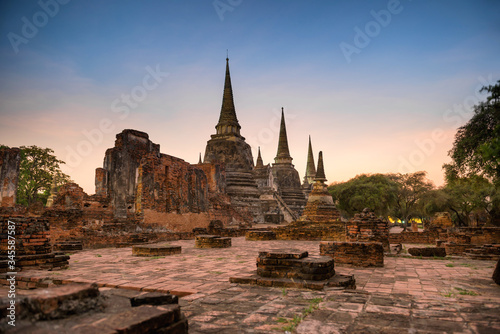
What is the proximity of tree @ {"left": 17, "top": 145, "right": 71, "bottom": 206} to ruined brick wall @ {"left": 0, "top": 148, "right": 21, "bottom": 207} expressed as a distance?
39.0ft

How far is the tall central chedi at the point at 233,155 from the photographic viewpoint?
2612 cm

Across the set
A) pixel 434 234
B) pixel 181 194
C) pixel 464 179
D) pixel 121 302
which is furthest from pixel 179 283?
pixel 464 179

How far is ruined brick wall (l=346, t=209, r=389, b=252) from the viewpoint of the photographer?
7.52 meters

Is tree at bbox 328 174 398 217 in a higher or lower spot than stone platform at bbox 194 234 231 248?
higher

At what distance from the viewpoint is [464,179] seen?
13.6 m

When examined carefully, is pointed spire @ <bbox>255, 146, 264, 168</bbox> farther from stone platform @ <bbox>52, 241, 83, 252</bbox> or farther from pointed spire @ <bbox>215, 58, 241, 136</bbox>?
stone platform @ <bbox>52, 241, 83, 252</bbox>

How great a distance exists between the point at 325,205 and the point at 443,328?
17.3 metres

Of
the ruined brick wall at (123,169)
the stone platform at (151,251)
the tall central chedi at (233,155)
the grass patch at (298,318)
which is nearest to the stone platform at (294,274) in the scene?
the grass patch at (298,318)

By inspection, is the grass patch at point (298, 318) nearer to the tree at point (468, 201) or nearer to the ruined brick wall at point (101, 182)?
the ruined brick wall at point (101, 182)

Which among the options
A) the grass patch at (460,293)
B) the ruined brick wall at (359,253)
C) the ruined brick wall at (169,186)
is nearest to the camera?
the grass patch at (460,293)

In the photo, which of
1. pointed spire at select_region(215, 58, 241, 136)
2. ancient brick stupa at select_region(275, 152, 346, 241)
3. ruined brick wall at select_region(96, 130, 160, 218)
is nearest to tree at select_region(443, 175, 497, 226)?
ancient brick stupa at select_region(275, 152, 346, 241)

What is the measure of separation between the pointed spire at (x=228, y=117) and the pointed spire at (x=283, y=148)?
10641 mm

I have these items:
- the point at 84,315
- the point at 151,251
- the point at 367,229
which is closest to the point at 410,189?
the point at 367,229

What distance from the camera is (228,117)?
104ft
